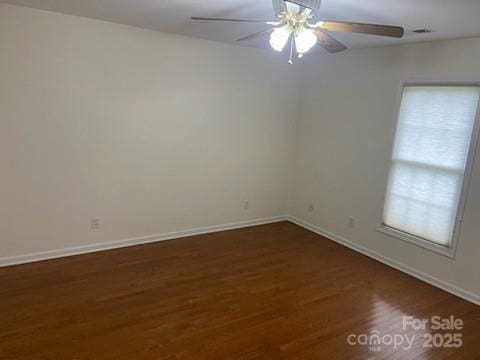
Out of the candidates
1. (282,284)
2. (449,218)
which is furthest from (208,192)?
(449,218)

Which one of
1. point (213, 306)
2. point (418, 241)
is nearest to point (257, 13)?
point (213, 306)

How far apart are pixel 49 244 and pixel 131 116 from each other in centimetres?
157

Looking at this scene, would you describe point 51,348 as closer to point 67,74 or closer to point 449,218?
point 67,74

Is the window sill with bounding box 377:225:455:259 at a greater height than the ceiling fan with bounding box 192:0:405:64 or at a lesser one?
lesser

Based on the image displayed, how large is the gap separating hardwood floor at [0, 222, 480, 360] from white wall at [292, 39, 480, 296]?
1.01 ft

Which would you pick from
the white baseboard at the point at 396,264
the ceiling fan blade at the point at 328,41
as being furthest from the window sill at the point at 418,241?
the ceiling fan blade at the point at 328,41

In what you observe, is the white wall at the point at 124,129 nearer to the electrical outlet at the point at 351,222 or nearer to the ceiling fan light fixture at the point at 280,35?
the electrical outlet at the point at 351,222

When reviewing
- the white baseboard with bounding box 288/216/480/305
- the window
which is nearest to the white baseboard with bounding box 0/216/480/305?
the white baseboard with bounding box 288/216/480/305

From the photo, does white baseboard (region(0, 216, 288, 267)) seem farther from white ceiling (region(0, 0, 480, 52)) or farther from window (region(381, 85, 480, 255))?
white ceiling (region(0, 0, 480, 52))

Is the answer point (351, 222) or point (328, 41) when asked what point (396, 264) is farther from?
point (328, 41)

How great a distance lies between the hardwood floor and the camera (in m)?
2.45

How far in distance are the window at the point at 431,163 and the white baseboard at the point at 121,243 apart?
6.21 feet

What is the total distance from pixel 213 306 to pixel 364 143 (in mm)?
2596

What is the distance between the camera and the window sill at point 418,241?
347 cm
